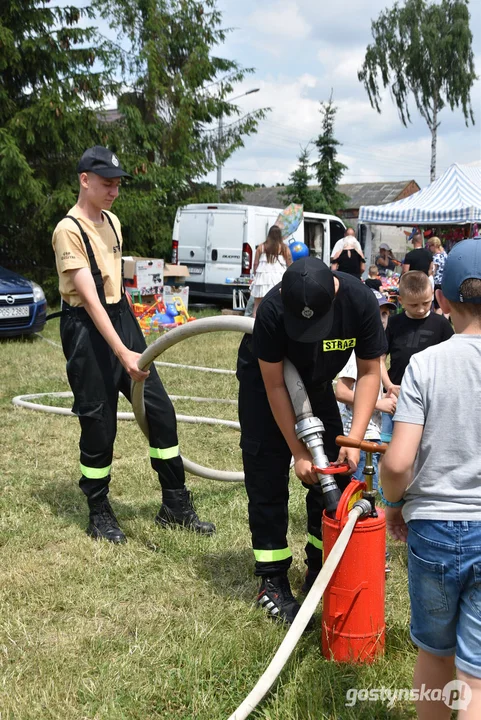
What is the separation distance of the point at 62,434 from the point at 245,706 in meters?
4.25

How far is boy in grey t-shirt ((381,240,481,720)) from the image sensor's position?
190 cm

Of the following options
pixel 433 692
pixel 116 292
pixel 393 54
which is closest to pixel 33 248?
pixel 116 292

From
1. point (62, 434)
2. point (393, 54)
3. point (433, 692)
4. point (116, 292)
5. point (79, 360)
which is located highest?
point (393, 54)

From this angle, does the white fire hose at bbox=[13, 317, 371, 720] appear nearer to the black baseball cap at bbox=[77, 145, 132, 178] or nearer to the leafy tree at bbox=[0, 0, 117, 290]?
the black baseball cap at bbox=[77, 145, 132, 178]

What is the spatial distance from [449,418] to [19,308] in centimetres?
961

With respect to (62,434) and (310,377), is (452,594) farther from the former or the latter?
(62,434)

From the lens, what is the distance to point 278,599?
3.10 metres

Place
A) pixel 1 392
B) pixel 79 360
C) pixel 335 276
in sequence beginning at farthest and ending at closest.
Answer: pixel 1 392
pixel 79 360
pixel 335 276

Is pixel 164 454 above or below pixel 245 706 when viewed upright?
above

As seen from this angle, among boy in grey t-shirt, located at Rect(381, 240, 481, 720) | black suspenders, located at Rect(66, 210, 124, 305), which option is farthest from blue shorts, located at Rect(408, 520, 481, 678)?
black suspenders, located at Rect(66, 210, 124, 305)

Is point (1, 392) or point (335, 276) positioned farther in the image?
point (1, 392)

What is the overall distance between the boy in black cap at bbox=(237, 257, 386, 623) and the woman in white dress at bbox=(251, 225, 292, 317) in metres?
6.28

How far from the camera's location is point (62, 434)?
20.2ft

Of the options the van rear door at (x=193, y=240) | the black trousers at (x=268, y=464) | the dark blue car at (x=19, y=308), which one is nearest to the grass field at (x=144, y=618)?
the black trousers at (x=268, y=464)
